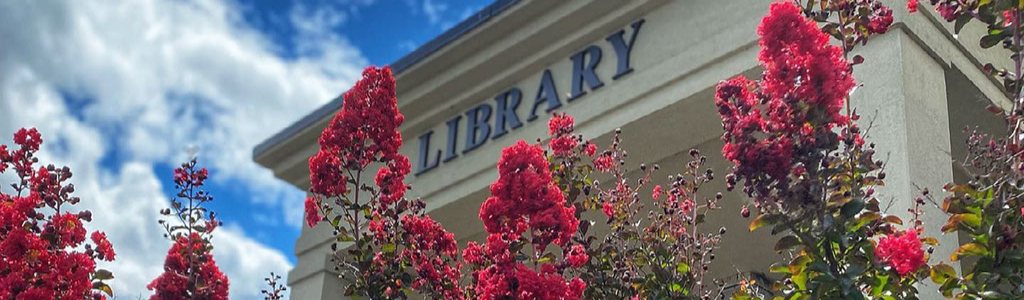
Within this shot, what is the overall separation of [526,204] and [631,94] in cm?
385

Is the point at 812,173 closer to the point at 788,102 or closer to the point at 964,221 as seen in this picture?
the point at 788,102

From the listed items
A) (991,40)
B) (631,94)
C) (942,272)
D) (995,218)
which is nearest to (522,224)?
(942,272)

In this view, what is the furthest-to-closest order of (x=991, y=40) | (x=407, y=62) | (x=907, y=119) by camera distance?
1. (x=407, y=62)
2. (x=907, y=119)
3. (x=991, y=40)

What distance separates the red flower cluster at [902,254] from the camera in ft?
11.3

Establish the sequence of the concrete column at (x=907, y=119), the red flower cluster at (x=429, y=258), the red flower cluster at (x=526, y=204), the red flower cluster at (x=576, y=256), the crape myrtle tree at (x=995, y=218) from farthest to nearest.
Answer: the concrete column at (x=907, y=119)
the red flower cluster at (x=429, y=258)
the red flower cluster at (x=576, y=256)
the red flower cluster at (x=526, y=204)
the crape myrtle tree at (x=995, y=218)

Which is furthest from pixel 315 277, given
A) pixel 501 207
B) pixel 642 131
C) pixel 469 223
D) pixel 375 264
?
pixel 501 207

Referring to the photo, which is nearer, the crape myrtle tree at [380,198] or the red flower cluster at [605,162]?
the crape myrtle tree at [380,198]

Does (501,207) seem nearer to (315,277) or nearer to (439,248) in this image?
(439,248)

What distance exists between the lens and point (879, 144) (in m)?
5.48

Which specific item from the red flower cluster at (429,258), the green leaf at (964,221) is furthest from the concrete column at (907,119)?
the red flower cluster at (429,258)

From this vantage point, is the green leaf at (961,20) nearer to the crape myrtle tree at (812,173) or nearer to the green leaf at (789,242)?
the crape myrtle tree at (812,173)

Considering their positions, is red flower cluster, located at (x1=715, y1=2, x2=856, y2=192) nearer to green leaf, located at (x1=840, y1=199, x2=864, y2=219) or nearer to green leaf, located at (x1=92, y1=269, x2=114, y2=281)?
green leaf, located at (x1=840, y1=199, x2=864, y2=219)

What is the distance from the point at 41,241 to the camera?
182 inches

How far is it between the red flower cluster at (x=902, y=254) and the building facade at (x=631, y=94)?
4.82 ft
